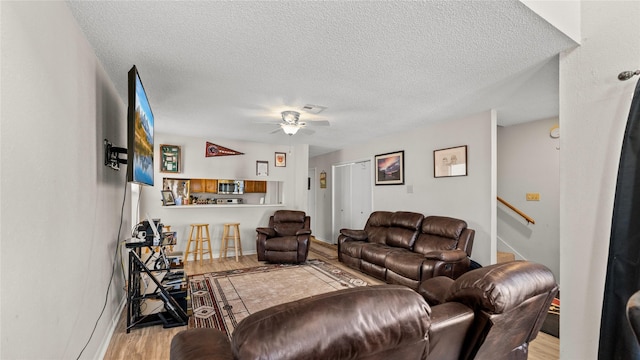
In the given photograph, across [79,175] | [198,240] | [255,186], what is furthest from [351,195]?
[79,175]

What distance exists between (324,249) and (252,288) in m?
2.90

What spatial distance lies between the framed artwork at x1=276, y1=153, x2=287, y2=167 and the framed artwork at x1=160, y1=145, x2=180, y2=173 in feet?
6.41

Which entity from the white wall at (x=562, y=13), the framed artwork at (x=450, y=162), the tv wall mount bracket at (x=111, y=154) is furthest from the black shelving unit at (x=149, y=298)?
the framed artwork at (x=450, y=162)

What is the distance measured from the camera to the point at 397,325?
2.81ft

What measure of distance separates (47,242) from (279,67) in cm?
185

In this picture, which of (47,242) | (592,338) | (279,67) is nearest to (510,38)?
(279,67)

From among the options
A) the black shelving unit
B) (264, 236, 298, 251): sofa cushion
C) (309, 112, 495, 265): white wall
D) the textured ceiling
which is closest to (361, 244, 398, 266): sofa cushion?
(309, 112, 495, 265): white wall

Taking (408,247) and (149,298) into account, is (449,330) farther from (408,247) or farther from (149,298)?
(408,247)

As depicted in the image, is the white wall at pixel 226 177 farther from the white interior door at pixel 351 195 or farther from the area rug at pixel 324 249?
the white interior door at pixel 351 195

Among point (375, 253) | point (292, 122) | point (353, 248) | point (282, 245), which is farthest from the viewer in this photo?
point (282, 245)

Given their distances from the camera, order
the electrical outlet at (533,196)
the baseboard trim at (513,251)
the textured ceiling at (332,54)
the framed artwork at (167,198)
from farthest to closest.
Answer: the framed artwork at (167,198) → the baseboard trim at (513,251) → the electrical outlet at (533,196) → the textured ceiling at (332,54)

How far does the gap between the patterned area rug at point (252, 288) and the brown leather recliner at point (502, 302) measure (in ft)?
6.84

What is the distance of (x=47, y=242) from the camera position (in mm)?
1283

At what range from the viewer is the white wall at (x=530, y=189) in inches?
153
